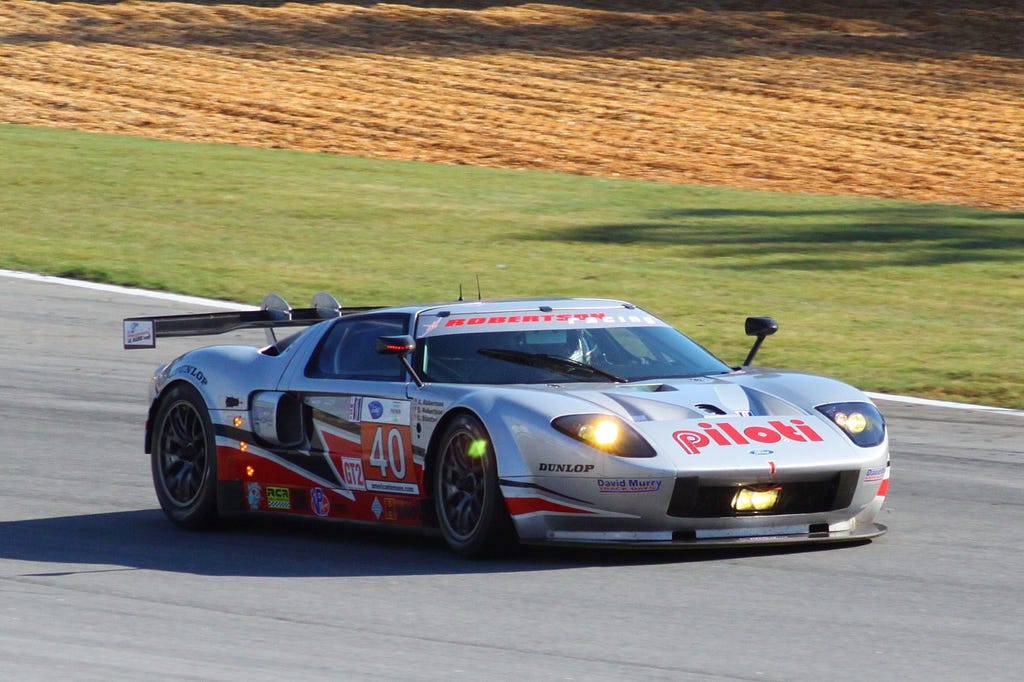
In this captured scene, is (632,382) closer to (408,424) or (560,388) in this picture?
(560,388)

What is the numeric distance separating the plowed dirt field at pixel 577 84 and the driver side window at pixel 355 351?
15.1 meters

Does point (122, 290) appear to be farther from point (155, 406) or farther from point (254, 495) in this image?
point (254, 495)

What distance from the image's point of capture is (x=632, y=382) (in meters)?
7.88

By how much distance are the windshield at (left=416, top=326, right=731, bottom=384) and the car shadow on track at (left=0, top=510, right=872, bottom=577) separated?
29.8 inches

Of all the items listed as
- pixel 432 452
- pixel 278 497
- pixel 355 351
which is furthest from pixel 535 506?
pixel 278 497

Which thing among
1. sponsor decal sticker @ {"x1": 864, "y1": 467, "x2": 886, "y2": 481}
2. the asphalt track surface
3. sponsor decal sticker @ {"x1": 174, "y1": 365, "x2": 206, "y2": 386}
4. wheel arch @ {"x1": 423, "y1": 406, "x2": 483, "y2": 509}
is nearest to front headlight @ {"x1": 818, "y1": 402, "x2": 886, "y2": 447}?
sponsor decal sticker @ {"x1": 864, "y1": 467, "x2": 886, "y2": 481}

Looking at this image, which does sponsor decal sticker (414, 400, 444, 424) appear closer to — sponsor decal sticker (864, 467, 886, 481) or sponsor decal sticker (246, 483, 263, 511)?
sponsor decal sticker (246, 483, 263, 511)

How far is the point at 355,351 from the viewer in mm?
8391

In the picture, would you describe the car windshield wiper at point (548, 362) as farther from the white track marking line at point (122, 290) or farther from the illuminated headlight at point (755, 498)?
the white track marking line at point (122, 290)

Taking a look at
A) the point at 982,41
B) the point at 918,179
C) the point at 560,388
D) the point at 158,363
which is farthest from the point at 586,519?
the point at 982,41

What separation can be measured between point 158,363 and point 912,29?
80.0 feet

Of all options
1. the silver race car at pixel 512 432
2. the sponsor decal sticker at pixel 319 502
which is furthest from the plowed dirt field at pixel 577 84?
the sponsor decal sticker at pixel 319 502

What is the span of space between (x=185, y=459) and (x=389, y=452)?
1573 millimetres

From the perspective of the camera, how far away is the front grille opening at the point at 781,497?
280 inches
